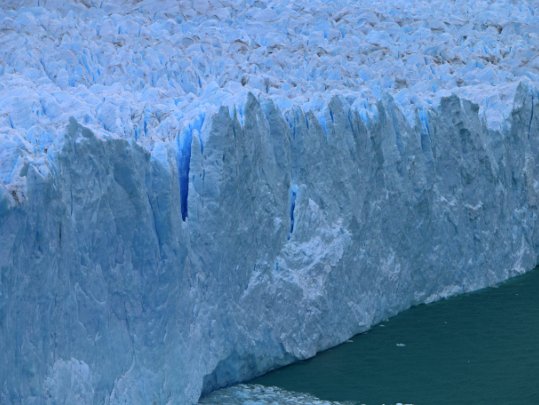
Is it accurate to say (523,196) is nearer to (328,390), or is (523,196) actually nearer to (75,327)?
(328,390)

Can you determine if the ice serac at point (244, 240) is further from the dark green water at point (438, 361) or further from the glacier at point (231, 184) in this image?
the dark green water at point (438, 361)

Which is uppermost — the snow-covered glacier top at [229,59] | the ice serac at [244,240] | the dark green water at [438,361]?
the snow-covered glacier top at [229,59]

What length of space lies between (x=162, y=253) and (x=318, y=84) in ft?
10.2

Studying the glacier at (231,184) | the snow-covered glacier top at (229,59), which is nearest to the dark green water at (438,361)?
the glacier at (231,184)

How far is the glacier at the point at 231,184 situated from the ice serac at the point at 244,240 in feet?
0.05

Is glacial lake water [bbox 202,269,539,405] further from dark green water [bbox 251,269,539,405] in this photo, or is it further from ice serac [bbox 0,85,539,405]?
ice serac [bbox 0,85,539,405]

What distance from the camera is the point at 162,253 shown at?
6133 mm

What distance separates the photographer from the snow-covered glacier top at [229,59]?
6.52 m

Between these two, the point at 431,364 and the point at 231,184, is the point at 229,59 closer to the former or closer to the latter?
the point at 231,184

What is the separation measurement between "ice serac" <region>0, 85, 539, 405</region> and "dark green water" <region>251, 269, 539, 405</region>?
0.68ft

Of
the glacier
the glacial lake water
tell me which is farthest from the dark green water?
the glacier

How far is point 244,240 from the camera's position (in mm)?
6934

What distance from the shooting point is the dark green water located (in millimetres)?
6828

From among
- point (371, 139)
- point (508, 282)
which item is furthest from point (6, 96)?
point (508, 282)
